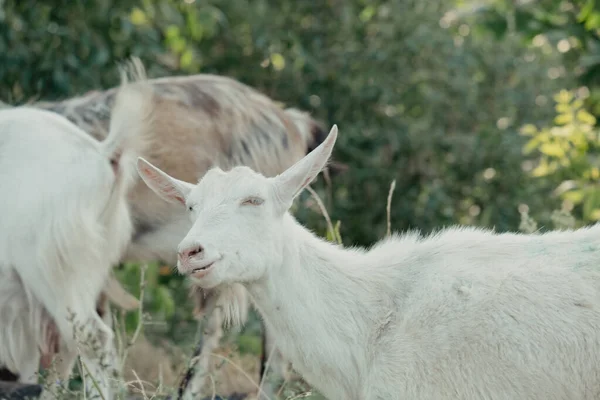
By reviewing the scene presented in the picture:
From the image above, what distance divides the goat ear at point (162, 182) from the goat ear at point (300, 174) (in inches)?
16.9

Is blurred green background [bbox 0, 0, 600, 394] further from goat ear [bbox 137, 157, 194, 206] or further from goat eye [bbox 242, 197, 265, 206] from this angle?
goat eye [bbox 242, 197, 265, 206]

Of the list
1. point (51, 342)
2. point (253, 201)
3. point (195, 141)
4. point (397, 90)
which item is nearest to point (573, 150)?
point (195, 141)

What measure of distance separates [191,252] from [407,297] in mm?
849

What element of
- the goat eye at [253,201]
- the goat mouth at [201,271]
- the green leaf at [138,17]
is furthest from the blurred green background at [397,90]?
the goat mouth at [201,271]

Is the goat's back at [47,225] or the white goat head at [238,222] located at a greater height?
the white goat head at [238,222]

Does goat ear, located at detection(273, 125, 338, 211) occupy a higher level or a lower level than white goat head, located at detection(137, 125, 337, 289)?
higher

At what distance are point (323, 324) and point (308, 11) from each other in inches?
231

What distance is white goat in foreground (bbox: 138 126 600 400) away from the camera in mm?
3748

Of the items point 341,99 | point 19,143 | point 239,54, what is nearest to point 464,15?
point 341,99

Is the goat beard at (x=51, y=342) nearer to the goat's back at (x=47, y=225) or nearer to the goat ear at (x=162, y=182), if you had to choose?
the goat's back at (x=47, y=225)

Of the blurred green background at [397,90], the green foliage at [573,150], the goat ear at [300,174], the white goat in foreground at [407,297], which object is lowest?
the blurred green background at [397,90]

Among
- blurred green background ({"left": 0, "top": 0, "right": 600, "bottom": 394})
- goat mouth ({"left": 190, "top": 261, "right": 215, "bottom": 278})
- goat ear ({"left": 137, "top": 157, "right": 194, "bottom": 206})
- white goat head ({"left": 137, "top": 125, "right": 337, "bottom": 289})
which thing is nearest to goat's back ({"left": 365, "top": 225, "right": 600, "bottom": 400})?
white goat head ({"left": 137, "top": 125, "right": 337, "bottom": 289})

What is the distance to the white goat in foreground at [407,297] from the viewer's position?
3.75 m

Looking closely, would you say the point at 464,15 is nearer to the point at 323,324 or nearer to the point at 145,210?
the point at 145,210
